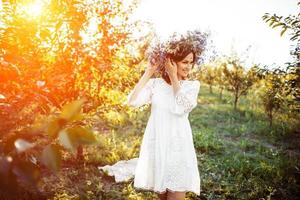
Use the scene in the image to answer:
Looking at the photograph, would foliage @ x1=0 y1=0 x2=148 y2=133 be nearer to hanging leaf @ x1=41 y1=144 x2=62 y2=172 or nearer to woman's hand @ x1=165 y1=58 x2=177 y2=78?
woman's hand @ x1=165 y1=58 x2=177 y2=78

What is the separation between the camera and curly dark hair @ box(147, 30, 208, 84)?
10.2ft

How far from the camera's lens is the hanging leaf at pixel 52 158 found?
744mm

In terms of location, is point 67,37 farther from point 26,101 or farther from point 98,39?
point 26,101

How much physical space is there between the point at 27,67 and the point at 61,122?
74.7 inches

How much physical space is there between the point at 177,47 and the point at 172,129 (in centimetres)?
78

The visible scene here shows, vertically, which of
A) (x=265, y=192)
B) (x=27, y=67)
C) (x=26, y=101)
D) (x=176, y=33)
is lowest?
(x=265, y=192)

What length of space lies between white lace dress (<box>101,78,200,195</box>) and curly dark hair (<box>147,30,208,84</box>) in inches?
10.8

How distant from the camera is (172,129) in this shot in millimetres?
3174

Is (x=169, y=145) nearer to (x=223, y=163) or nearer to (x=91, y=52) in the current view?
(x=91, y=52)

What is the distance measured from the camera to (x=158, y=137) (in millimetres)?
3178

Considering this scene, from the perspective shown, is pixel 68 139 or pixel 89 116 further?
pixel 89 116

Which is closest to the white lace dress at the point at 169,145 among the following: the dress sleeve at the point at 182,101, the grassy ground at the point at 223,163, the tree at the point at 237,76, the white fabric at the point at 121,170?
the dress sleeve at the point at 182,101

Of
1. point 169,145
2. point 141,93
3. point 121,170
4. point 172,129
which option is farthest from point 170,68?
point 121,170

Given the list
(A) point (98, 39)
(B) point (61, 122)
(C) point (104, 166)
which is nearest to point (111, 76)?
(A) point (98, 39)
